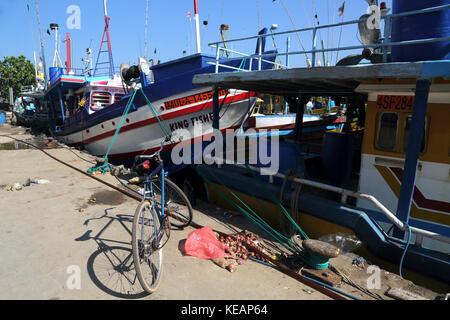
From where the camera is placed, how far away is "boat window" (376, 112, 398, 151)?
4168 millimetres

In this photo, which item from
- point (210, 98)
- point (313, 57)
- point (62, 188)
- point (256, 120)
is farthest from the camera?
point (256, 120)

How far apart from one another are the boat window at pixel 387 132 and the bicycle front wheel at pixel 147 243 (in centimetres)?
340

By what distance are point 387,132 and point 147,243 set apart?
3.66 m

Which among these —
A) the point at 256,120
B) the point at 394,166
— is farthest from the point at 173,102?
the point at 394,166

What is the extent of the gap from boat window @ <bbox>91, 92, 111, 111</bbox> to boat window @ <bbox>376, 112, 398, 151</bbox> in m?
10.3

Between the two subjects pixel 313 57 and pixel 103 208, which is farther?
pixel 103 208

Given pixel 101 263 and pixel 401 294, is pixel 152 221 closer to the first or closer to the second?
pixel 101 263

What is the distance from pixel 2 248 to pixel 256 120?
317 inches

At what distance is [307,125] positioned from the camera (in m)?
8.59

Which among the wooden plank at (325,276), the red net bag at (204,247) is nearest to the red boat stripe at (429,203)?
the wooden plank at (325,276)

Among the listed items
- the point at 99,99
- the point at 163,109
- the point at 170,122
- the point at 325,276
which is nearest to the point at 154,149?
the point at 170,122

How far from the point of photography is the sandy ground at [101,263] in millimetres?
3090

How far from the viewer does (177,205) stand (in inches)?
180
